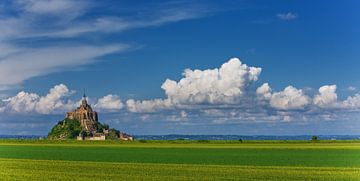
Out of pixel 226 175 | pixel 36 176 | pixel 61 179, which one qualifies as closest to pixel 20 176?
pixel 36 176

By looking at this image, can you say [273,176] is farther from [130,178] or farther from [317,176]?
[130,178]

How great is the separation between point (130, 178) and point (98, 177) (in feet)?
8.41

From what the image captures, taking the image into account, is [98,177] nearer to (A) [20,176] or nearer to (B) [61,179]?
(B) [61,179]

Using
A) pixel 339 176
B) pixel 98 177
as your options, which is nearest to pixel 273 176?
pixel 339 176

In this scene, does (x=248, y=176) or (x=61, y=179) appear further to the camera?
(x=248, y=176)

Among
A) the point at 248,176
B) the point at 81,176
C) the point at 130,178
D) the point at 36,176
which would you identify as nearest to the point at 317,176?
the point at 248,176

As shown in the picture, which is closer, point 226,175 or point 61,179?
point 61,179

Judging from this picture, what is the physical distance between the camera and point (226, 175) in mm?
45406

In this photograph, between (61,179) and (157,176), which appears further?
(157,176)

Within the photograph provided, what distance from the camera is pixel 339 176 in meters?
45.2

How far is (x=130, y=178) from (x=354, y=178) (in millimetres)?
17630

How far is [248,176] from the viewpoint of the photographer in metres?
44.2

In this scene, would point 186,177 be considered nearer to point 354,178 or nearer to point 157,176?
point 157,176

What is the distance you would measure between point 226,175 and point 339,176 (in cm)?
931
